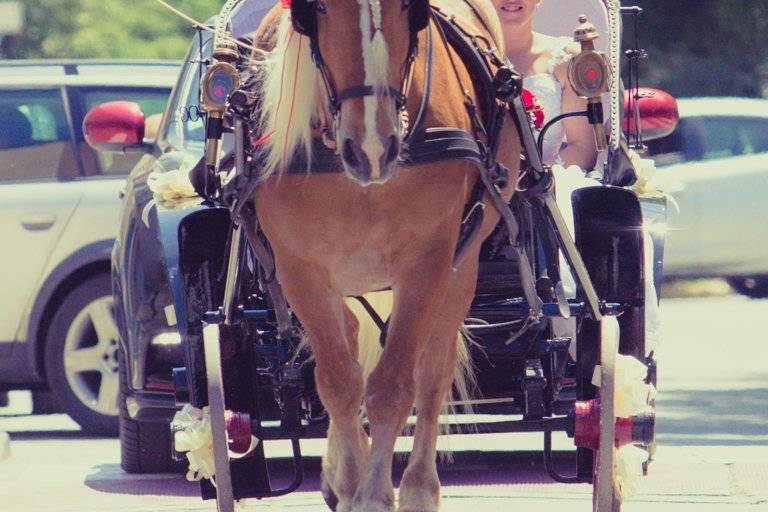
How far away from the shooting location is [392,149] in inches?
227

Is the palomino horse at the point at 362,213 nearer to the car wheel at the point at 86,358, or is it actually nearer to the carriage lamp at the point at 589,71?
the carriage lamp at the point at 589,71

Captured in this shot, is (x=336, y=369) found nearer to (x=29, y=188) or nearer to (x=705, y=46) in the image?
(x=29, y=188)

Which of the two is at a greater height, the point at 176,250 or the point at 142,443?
the point at 176,250

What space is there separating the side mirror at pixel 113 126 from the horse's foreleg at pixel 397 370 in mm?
2859

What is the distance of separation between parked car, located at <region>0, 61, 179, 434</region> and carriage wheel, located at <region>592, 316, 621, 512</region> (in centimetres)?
485

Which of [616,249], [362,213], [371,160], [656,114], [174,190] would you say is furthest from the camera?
[656,114]

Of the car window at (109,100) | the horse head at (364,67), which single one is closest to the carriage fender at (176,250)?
the horse head at (364,67)

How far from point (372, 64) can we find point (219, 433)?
151cm

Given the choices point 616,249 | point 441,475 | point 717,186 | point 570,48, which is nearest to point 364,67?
point 616,249

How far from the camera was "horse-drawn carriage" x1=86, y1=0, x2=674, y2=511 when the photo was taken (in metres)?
6.21

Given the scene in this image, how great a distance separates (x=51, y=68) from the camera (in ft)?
39.5

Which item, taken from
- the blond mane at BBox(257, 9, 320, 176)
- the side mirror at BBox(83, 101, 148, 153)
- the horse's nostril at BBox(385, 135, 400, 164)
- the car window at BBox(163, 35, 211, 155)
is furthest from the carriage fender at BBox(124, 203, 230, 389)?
the horse's nostril at BBox(385, 135, 400, 164)

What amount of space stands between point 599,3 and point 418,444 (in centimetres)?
277

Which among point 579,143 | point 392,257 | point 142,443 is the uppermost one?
point 579,143
